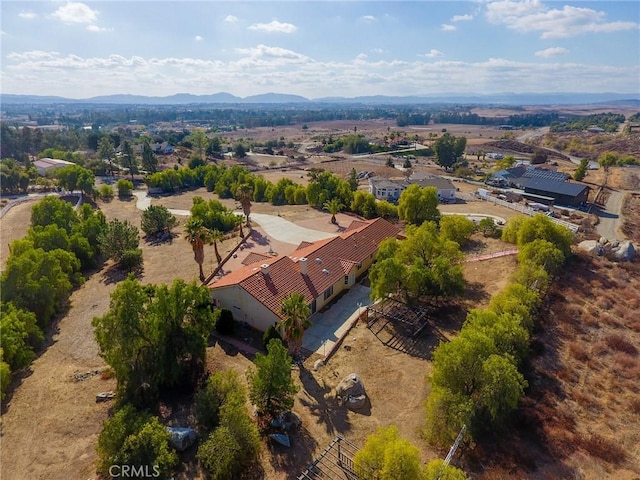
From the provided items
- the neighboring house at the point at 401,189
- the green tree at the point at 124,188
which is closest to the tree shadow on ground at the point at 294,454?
the neighboring house at the point at 401,189

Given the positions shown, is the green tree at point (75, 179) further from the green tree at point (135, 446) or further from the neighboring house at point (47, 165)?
the green tree at point (135, 446)

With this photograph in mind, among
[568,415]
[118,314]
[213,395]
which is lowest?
[568,415]

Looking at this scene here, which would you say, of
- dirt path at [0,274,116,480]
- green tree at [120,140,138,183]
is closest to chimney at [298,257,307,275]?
dirt path at [0,274,116,480]

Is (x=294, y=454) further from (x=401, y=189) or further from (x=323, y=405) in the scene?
(x=401, y=189)

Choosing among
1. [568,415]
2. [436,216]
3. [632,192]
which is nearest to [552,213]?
[436,216]

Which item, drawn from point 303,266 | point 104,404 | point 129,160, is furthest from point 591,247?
point 129,160

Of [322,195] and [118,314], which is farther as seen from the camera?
[322,195]

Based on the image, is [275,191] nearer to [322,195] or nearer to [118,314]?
[322,195]
